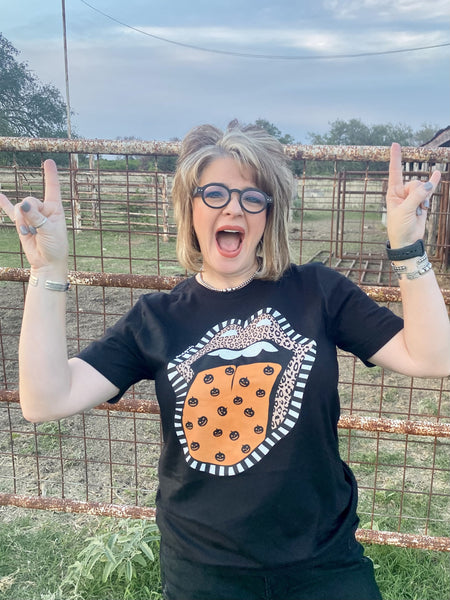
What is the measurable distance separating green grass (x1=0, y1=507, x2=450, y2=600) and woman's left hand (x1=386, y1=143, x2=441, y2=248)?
186cm

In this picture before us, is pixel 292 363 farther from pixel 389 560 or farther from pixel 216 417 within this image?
pixel 389 560

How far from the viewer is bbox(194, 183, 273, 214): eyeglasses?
5.43ft

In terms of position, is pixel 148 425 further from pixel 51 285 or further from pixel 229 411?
pixel 51 285

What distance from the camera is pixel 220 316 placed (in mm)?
1677

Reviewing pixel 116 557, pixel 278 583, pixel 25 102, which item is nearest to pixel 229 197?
pixel 278 583

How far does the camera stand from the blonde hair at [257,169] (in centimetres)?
166

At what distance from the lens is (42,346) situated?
1.51 metres

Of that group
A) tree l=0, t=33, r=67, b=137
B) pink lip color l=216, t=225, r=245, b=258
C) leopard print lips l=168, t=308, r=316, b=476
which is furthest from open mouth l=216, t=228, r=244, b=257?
tree l=0, t=33, r=67, b=137

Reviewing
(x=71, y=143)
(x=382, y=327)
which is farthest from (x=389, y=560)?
(x=71, y=143)

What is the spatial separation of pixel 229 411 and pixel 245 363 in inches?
5.8

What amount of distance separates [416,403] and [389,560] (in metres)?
2.30

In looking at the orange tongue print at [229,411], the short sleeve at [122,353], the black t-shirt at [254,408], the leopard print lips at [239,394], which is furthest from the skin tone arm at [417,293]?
the short sleeve at [122,353]

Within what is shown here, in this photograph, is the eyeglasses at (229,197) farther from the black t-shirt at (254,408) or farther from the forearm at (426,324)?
the forearm at (426,324)

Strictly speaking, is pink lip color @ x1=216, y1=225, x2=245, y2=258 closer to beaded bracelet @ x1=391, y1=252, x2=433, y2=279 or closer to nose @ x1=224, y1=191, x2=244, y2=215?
nose @ x1=224, y1=191, x2=244, y2=215
